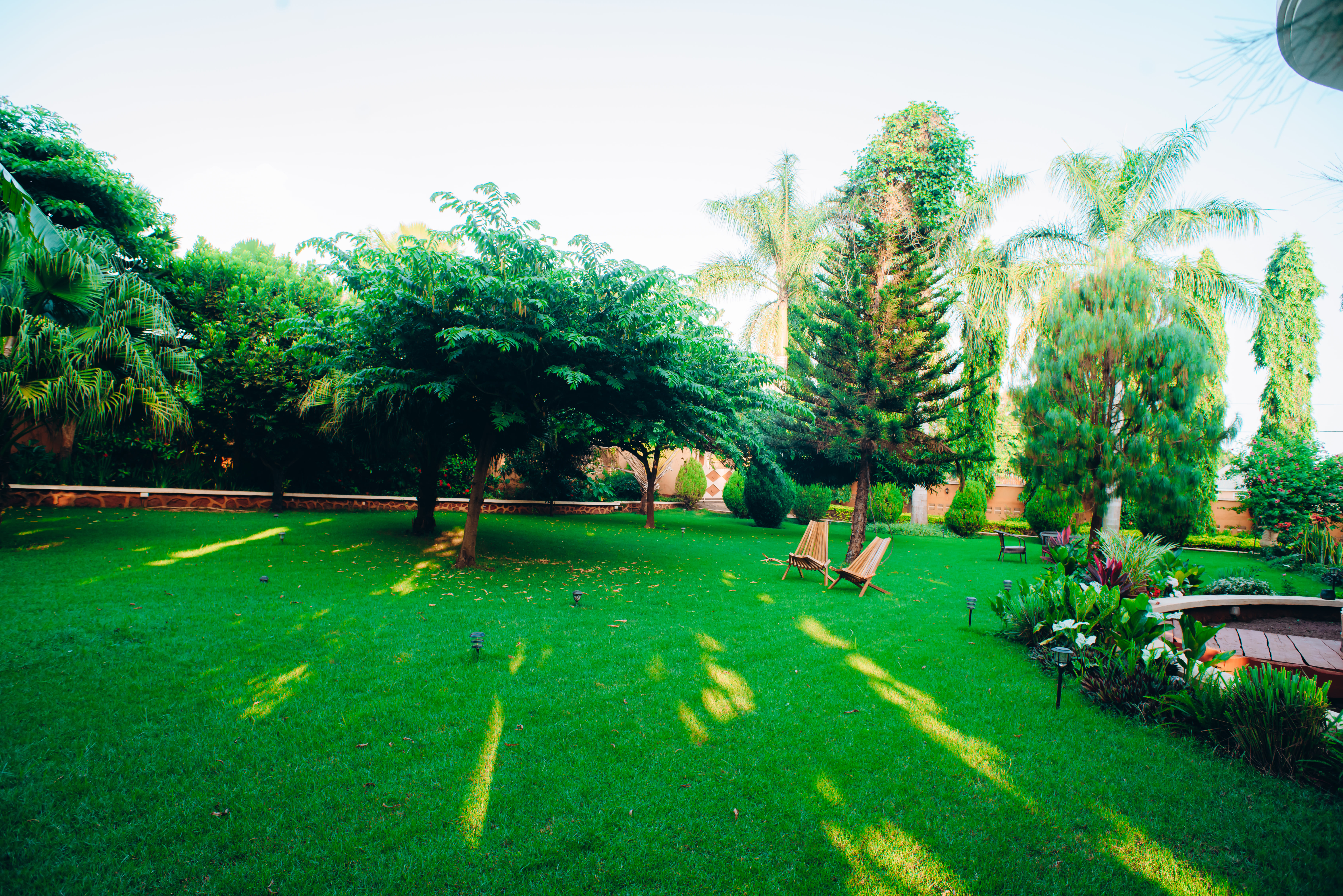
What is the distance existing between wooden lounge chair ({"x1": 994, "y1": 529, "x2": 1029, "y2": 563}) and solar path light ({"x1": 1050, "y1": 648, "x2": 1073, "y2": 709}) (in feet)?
28.4

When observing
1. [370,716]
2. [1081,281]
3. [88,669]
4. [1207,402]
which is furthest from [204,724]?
[1207,402]

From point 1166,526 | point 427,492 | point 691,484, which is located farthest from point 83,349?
point 1166,526

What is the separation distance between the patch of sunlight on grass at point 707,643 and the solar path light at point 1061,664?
2486 millimetres

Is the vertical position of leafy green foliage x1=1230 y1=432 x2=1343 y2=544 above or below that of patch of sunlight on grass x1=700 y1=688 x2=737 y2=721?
above

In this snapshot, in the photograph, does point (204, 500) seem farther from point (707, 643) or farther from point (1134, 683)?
point (1134, 683)

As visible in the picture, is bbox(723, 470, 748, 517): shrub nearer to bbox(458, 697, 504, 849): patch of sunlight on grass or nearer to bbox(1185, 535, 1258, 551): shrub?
bbox(1185, 535, 1258, 551): shrub

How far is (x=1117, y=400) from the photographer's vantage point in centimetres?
974

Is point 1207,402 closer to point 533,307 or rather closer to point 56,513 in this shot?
point 533,307

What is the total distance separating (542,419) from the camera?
376 inches

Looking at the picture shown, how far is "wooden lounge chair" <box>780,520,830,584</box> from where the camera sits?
8.95m

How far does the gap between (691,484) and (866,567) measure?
16.0m

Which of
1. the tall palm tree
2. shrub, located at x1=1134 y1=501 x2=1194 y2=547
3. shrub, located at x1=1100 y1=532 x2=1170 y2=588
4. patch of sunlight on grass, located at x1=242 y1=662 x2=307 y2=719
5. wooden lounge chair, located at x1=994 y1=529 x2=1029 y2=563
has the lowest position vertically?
patch of sunlight on grass, located at x1=242 y1=662 x2=307 y2=719

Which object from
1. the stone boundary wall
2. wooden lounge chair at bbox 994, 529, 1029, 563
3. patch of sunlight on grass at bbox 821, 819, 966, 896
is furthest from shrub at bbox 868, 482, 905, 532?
patch of sunlight on grass at bbox 821, 819, 966, 896

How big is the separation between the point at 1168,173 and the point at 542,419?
60.8ft
